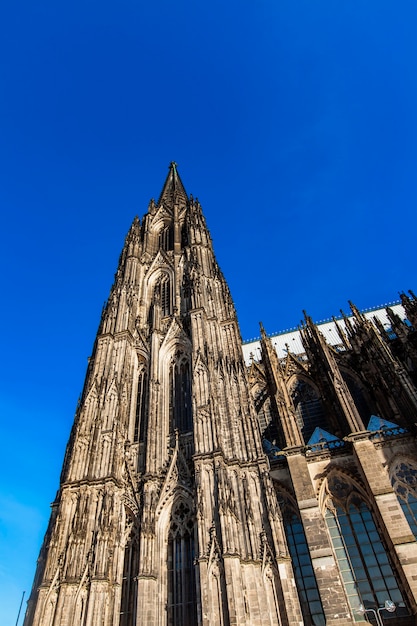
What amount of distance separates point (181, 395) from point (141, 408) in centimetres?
238

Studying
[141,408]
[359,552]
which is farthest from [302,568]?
[141,408]

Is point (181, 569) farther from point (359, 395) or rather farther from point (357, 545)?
point (359, 395)

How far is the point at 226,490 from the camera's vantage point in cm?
1658

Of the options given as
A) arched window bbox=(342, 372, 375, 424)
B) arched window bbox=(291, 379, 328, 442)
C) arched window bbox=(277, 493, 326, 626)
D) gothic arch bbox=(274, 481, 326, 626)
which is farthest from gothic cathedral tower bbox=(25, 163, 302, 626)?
arched window bbox=(342, 372, 375, 424)

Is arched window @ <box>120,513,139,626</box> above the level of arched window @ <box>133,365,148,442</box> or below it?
below

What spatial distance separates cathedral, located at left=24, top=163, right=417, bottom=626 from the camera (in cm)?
1480

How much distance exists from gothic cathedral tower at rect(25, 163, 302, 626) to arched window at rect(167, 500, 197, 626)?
40mm

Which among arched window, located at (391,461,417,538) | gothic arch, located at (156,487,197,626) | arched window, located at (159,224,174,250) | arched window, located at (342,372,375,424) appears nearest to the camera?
gothic arch, located at (156,487,197,626)

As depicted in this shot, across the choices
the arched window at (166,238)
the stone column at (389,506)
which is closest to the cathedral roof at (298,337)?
the arched window at (166,238)

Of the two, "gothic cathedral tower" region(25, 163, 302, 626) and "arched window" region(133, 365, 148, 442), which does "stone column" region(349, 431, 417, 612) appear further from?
"arched window" region(133, 365, 148, 442)

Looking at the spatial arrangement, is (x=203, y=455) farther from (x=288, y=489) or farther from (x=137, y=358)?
(x=137, y=358)

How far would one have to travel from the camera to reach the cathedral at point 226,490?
48.5 ft

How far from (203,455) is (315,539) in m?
5.43

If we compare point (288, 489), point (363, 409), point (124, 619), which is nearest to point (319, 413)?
point (363, 409)
